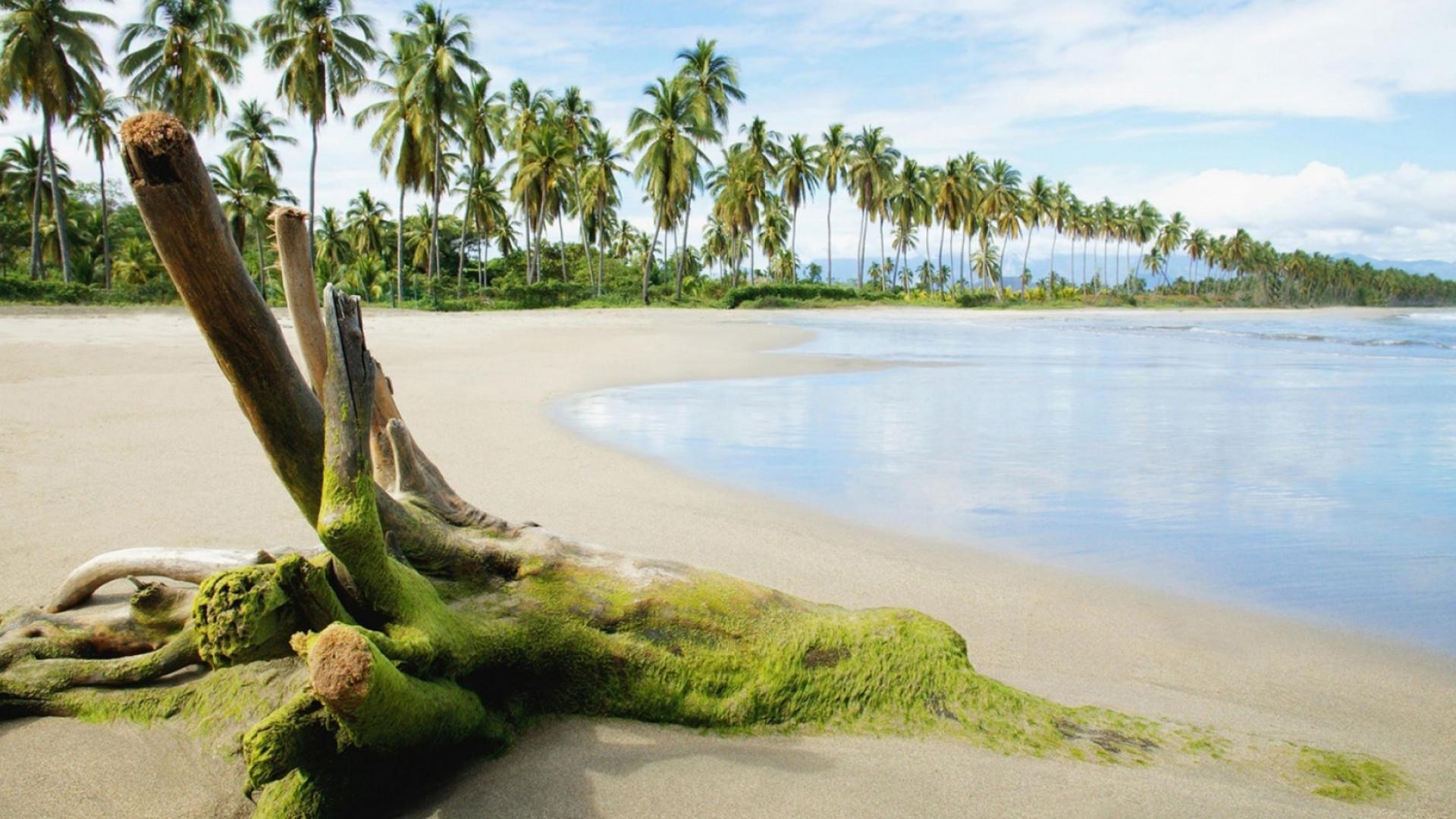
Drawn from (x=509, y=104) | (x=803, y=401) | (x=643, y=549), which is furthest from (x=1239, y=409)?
(x=509, y=104)

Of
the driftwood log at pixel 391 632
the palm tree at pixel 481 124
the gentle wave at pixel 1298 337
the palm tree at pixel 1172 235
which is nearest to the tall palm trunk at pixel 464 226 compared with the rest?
the palm tree at pixel 481 124

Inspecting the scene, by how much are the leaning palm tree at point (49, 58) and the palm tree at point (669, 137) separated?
23.3m

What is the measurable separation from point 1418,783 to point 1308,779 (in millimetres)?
337

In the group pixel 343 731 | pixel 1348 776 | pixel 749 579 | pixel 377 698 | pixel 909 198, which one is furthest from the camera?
pixel 909 198

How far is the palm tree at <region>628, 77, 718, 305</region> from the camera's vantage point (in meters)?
48.8

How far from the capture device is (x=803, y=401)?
12.2 m

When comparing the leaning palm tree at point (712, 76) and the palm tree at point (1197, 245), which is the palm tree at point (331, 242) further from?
the palm tree at point (1197, 245)

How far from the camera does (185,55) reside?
117ft

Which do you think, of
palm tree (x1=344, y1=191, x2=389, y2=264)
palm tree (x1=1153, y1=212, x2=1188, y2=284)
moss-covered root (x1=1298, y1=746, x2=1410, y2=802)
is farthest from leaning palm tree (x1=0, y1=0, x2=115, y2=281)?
palm tree (x1=1153, y1=212, x2=1188, y2=284)

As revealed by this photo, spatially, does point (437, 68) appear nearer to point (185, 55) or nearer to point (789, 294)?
point (185, 55)

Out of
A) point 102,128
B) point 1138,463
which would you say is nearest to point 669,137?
point 102,128

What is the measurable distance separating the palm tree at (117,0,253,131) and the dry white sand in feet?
102

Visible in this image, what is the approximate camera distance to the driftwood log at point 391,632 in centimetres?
221

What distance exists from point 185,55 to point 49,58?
4.29 meters
